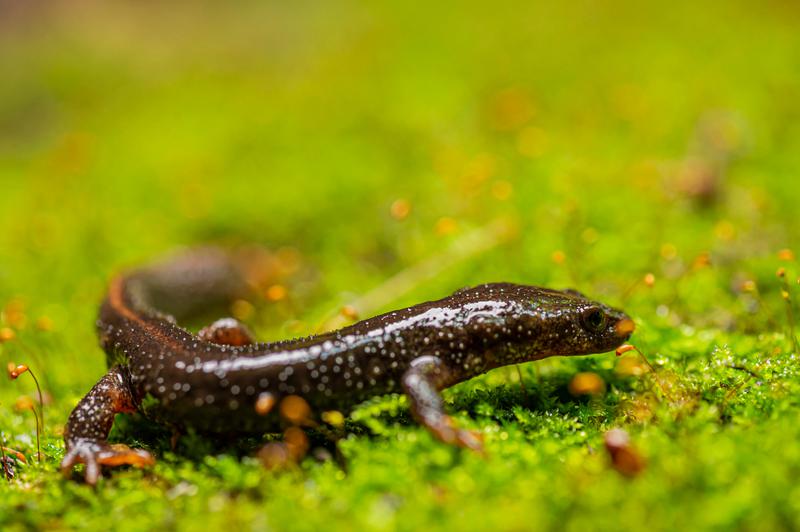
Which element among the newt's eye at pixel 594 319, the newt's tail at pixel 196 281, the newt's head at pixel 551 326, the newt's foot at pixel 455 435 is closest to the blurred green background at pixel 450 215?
the newt's foot at pixel 455 435

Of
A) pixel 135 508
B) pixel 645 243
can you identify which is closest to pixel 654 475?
pixel 135 508

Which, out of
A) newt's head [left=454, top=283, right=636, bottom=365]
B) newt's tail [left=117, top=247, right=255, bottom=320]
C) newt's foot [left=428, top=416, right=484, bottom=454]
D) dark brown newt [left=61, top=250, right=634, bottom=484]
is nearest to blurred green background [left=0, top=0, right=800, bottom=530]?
newt's foot [left=428, top=416, right=484, bottom=454]

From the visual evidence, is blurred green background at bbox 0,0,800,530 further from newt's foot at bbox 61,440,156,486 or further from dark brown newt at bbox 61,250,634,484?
dark brown newt at bbox 61,250,634,484

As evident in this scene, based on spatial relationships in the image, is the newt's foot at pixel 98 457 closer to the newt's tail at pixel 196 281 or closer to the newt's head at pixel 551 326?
the newt's head at pixel 551 326

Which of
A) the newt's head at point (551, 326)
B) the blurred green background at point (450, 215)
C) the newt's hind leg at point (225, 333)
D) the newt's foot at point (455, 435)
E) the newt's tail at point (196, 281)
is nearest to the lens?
the blurred green background at point (450, 215)

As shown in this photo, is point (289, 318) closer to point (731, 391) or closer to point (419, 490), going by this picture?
point (419, 490)

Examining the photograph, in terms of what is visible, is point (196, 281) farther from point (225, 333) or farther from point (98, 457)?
point (98, 457)
